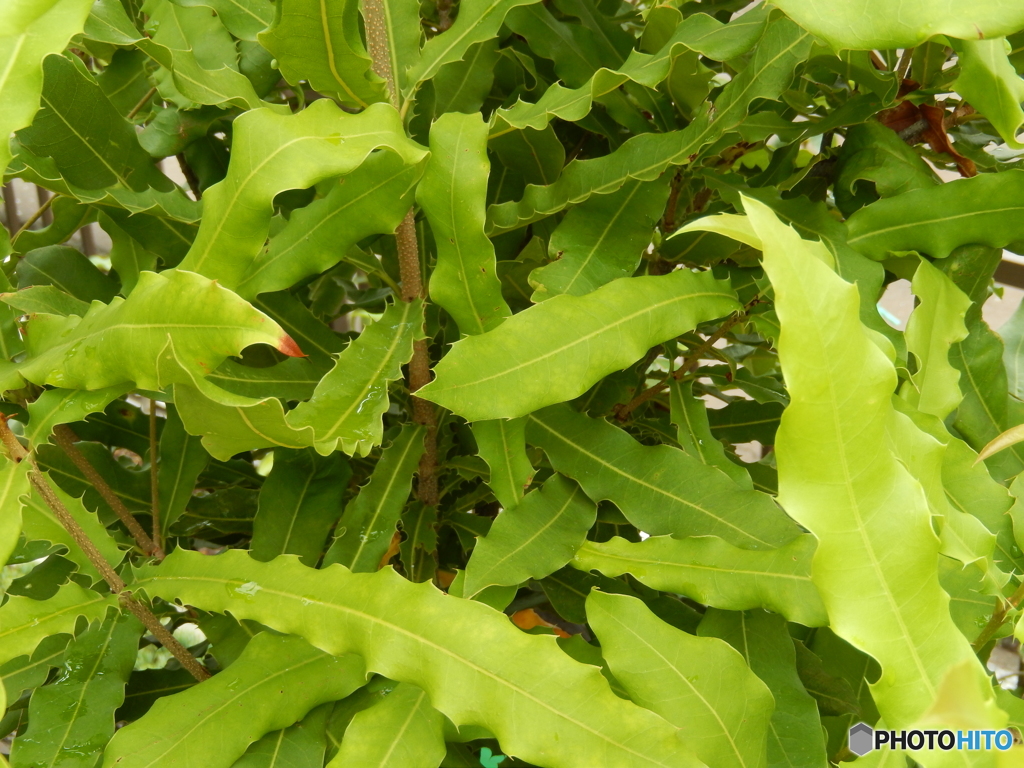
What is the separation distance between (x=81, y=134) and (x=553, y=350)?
1.28ft

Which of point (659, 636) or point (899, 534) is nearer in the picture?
point (899, 534)

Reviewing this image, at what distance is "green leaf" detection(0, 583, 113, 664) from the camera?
1.54 ft

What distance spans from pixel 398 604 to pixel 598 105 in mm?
444

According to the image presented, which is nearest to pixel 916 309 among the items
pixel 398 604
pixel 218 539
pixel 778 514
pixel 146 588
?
pixel 778 514

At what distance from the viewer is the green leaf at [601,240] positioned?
55cm

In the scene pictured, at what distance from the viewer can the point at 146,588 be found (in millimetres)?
529

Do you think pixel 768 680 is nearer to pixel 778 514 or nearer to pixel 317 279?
pixel 778 514

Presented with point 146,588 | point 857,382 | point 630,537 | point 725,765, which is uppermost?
point 857,382

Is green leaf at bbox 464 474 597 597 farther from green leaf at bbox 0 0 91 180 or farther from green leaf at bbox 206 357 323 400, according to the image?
green leaf at bbox 0 0 91 180

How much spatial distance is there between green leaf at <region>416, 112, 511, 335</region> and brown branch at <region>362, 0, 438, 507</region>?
0.19 ft

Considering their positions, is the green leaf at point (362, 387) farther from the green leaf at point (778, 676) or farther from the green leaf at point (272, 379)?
the green leaf at point (778, 676)

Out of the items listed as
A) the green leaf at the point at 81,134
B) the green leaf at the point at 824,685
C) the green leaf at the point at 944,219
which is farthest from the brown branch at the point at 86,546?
the green leaf at the point at 944,219

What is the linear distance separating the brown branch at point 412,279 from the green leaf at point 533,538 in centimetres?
10

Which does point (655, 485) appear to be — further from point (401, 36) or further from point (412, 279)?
point (401, 36)
